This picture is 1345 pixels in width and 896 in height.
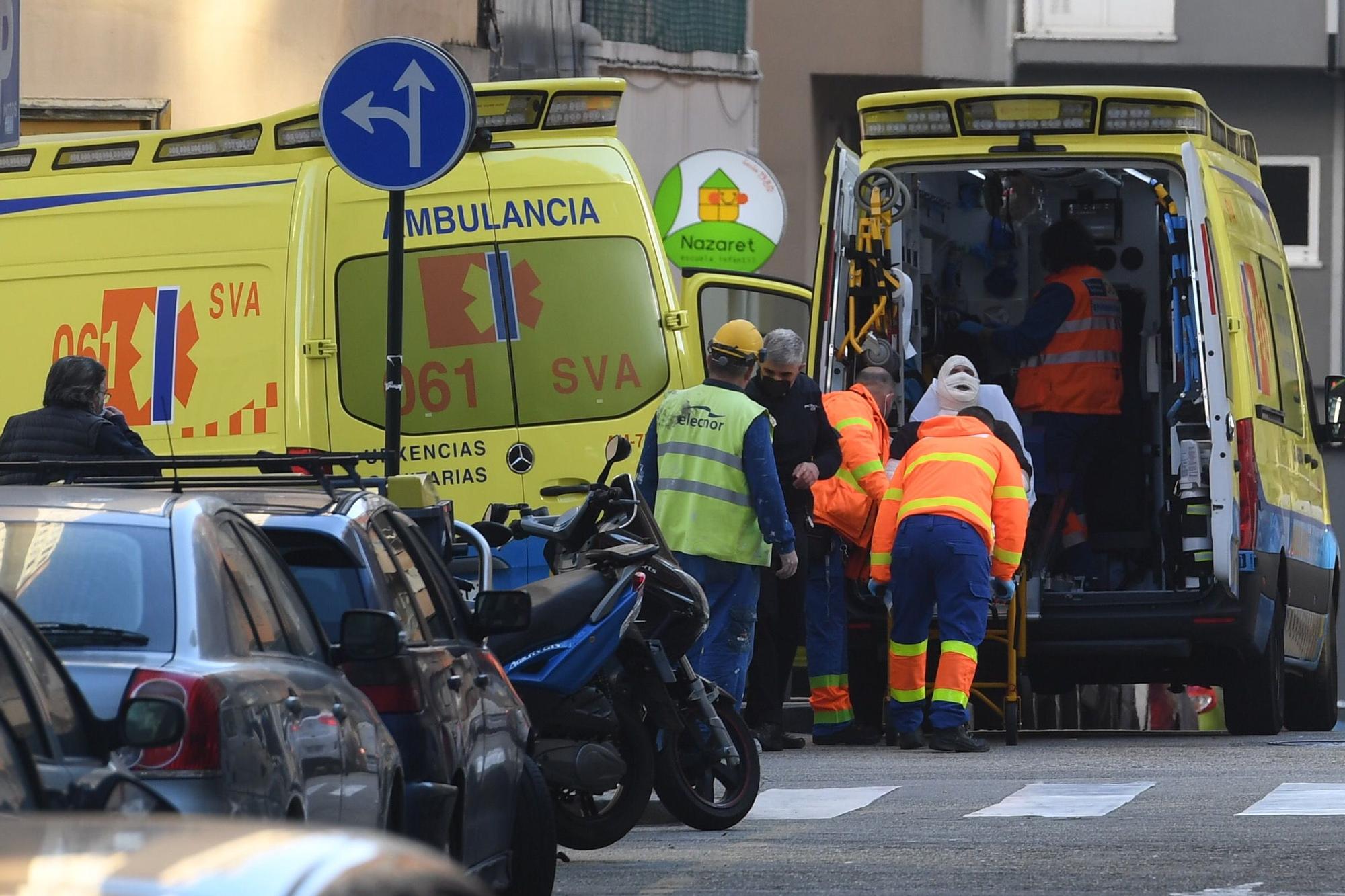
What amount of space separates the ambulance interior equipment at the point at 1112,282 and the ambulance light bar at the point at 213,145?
2.61 meters

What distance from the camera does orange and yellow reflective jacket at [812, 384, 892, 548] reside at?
12547 mm

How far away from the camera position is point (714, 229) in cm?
1705

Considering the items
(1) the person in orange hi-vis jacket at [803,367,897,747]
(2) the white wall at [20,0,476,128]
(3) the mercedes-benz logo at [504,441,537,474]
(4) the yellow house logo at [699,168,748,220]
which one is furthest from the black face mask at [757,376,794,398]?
(2) the white wall at [20,0,476,128]

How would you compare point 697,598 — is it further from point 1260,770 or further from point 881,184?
point 881,184

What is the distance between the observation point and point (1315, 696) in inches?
545

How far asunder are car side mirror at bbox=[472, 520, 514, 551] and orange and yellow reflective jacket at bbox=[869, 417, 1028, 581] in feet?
10.3

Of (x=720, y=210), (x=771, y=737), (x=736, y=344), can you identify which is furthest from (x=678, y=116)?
(x=736, y=344)

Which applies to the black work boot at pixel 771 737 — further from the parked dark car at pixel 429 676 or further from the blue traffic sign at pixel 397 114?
the parked dark car at pixel 429 676

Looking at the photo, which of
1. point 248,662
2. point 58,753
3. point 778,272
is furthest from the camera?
point 778,272

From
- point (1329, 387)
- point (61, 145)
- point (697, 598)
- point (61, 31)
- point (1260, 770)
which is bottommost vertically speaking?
point (1260, 770)

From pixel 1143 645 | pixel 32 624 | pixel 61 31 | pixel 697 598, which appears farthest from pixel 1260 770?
pixel 61 31

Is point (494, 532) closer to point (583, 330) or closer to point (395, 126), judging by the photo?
point (395, 126)

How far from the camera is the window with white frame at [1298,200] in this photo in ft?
94.6

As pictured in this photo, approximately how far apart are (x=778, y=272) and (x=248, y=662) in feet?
72.0
